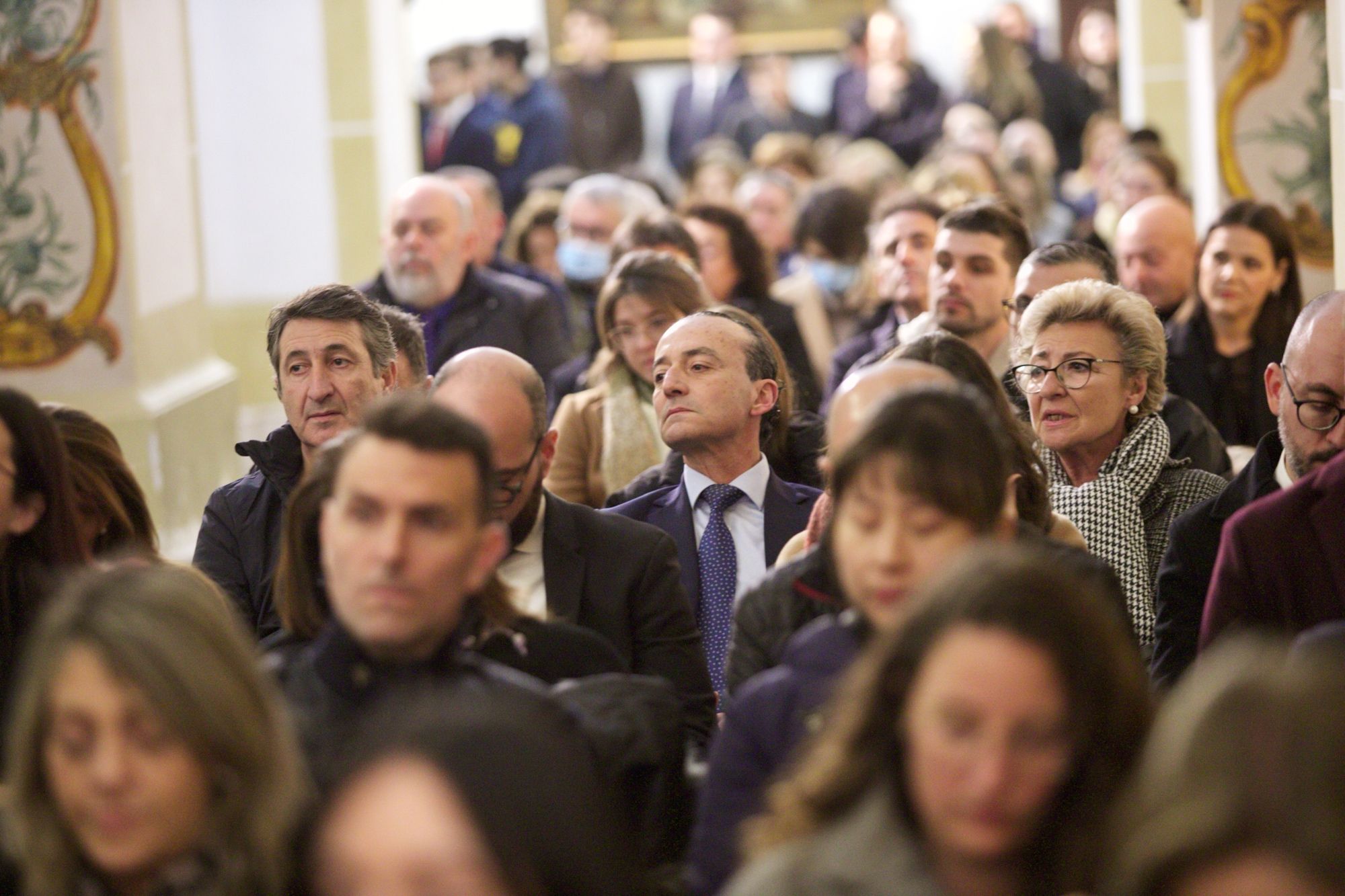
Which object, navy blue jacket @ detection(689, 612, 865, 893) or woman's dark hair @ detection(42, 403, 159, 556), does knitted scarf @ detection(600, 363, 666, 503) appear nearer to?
woman's dark hair @ detection(42, 403, 159, 556)

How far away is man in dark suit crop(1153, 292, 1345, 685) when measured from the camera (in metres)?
4.11

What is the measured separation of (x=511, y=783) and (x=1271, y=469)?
2556mm

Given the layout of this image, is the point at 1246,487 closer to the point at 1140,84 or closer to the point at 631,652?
the point at 631,652

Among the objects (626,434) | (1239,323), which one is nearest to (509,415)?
(626,434)

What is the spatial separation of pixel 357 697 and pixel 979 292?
146 inches

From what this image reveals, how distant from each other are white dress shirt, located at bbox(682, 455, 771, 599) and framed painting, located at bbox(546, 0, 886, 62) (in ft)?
48.1

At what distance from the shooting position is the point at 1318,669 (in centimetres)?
221

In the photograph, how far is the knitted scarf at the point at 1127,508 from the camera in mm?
4512

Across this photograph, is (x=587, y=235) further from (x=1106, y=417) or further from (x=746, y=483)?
(x=1106, y=417)

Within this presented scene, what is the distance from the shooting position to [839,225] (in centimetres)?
899

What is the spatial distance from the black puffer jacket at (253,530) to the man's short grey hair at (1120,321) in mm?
1870

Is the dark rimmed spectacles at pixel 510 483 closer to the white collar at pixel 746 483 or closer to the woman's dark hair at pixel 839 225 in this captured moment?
the white collar at pixel 746 483

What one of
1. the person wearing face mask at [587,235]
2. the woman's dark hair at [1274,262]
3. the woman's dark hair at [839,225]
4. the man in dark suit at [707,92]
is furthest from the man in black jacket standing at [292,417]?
the man in dark suit at [707,92]

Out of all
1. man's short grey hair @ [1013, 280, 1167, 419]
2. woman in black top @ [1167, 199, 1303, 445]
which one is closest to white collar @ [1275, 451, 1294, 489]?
man's short grey hair @ [1013, 280, 1167, 419]
